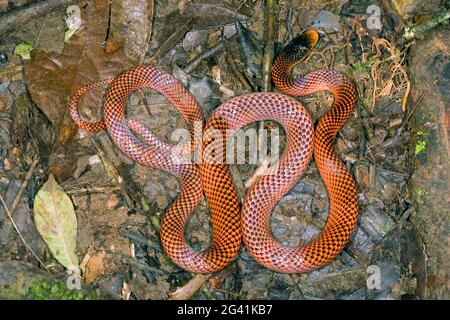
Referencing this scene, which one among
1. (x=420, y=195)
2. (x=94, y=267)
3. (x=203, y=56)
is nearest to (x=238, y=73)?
(x=203, y=56)

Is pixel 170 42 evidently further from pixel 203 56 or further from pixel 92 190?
pixel 92 190

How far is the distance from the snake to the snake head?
1cm

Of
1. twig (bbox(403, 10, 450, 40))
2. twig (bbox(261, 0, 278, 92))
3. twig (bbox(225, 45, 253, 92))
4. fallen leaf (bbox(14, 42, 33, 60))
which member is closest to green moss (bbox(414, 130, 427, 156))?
twig (bbox(403, 10, 450, 40))

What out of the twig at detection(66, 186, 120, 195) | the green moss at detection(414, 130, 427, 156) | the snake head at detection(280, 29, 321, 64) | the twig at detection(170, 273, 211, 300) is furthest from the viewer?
the snake head at detection(280, 29, 321, 64)

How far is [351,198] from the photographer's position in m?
6.06

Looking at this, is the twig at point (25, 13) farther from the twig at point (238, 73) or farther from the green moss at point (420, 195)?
the green moss at point (420, 195)

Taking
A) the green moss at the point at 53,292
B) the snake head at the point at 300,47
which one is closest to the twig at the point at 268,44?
the snake head at the point at 300,47

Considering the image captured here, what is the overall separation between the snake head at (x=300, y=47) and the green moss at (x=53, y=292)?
3.68m

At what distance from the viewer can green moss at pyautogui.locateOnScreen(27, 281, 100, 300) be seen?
5277 millimetres

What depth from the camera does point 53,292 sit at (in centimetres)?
530

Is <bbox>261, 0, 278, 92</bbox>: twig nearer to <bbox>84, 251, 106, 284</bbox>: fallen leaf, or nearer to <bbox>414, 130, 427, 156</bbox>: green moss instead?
<bbox>414, 130, 427, 156</bbox>: green moss

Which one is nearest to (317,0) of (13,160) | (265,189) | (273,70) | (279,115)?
(273,70)

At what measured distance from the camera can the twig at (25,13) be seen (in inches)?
267

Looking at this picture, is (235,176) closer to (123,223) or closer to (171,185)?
(171,185)
